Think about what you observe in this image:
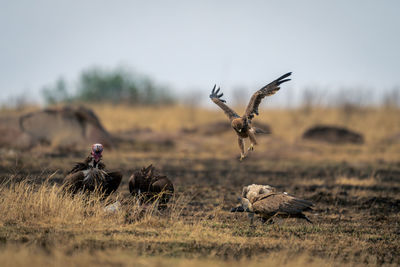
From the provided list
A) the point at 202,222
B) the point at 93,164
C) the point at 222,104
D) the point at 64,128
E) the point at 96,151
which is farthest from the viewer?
the point at 64,128

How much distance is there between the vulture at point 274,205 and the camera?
6.78m

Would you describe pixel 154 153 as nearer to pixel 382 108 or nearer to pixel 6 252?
pixel 6 252

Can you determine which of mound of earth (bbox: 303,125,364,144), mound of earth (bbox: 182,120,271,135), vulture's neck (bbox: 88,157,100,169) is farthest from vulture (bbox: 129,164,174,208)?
mound of earth (bbox: 303,125,364,144)

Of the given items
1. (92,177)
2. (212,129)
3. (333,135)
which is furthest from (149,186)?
(333,135)

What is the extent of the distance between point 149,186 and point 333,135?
20744mm

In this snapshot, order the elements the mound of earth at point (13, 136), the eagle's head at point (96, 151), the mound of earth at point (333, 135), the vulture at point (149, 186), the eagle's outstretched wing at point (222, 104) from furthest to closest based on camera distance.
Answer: the mound of earth at point (333, 135), the mound of earth at point (13, 136), the eagle's outstretched wing at point (222, 104), the vulture at point (149, 186), the eagle's head at point (96, 151)

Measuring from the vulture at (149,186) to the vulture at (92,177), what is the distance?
32cm

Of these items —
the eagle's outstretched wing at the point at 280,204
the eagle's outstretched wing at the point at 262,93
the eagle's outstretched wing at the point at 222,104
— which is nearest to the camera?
the eagle's outstretched wing at the point at 280,204

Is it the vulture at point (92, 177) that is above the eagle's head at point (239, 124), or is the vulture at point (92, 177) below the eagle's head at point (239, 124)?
below

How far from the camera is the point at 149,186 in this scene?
7348 mm

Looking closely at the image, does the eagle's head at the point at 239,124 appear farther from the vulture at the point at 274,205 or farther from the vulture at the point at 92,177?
the vulture at the point at 92,177

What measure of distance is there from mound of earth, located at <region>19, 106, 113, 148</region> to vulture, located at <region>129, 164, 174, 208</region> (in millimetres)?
12561

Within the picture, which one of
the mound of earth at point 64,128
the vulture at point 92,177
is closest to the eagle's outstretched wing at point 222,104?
the vulture at point 92,177

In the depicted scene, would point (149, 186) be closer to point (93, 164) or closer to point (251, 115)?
point (93, 164)
